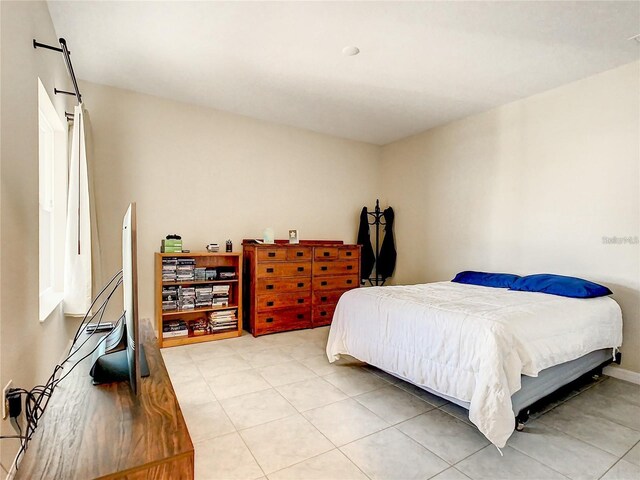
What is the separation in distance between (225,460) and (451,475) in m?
1.10

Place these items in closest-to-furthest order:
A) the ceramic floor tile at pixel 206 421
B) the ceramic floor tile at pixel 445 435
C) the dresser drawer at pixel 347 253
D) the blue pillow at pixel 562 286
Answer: the ceramic floor tile at pixel 445 435, the ceramic floor tile at pixel 206 421, the blue pillow at pixel 562 286, the dresser drawer at pixel 347 253

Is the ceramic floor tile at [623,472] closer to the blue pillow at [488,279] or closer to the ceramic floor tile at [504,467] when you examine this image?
the ceramic floor tile at [504,467]

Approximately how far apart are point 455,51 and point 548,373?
2391 mm

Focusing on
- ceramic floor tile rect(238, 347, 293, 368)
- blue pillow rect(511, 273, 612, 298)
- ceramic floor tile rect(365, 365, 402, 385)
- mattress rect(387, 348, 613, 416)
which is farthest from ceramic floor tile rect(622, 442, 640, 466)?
ceramic floor tile rect(238, 347, 293, 368)

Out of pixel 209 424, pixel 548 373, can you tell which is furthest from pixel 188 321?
pixel 548 373

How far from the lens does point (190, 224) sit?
3779 millimetres

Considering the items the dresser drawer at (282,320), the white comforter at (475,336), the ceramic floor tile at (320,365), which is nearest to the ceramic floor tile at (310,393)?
the ceramic floor tile at (320,365)

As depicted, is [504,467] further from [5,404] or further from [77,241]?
[77,241]

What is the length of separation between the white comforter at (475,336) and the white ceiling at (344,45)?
1.90 metres

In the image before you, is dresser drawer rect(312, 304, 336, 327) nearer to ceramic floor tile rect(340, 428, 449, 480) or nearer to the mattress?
the mattress

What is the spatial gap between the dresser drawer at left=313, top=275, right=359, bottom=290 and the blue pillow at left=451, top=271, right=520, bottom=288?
52.0 inches

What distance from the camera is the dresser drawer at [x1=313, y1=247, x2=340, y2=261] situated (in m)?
4.14

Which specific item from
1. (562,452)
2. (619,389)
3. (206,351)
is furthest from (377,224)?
(562,452)

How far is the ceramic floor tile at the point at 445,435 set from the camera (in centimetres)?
177
